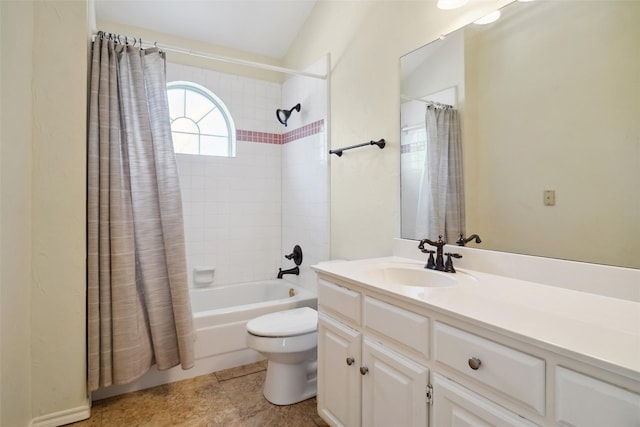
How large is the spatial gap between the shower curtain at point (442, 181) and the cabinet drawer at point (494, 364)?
2.43ft

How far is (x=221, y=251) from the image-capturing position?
304cm

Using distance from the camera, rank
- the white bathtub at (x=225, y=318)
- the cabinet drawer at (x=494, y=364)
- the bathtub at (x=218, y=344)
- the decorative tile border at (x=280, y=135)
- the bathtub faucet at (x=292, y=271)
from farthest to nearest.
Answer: the bathtub faucet at (x=292, y=271), the decorative tile border at (x=280, y=135), the white bathtub at (x=225, y=318), the bathtub at (x=218, y=344), the cabinet drawer at (x=494, y=364)

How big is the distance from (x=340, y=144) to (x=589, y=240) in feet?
5.36

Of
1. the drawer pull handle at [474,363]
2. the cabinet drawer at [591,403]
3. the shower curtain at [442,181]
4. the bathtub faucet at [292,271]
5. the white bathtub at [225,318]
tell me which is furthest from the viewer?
the bathtub faucet at [292,271]

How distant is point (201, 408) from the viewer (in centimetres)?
184

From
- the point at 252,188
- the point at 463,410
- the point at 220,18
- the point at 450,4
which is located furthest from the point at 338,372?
the point at 220,18

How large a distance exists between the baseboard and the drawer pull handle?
1936 mm

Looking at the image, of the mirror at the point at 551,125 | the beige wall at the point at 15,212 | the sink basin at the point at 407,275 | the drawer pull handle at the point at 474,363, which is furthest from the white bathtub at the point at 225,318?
the drawer pull handle at the point at 474,363

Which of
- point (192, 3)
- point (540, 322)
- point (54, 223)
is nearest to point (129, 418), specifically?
point (54, 223)

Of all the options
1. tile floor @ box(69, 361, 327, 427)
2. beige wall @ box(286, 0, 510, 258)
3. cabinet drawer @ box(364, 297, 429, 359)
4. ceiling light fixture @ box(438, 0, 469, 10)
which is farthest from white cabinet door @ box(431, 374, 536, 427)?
ceiling light fixture @ box(438, 0, 469, 10)

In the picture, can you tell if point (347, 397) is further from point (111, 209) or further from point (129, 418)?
point (111, 209)

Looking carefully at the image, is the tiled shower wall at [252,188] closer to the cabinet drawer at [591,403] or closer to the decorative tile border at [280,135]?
the decorative tile border at [280,135]

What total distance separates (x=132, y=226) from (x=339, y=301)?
4.05 feet

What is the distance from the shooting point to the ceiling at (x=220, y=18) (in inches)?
102
